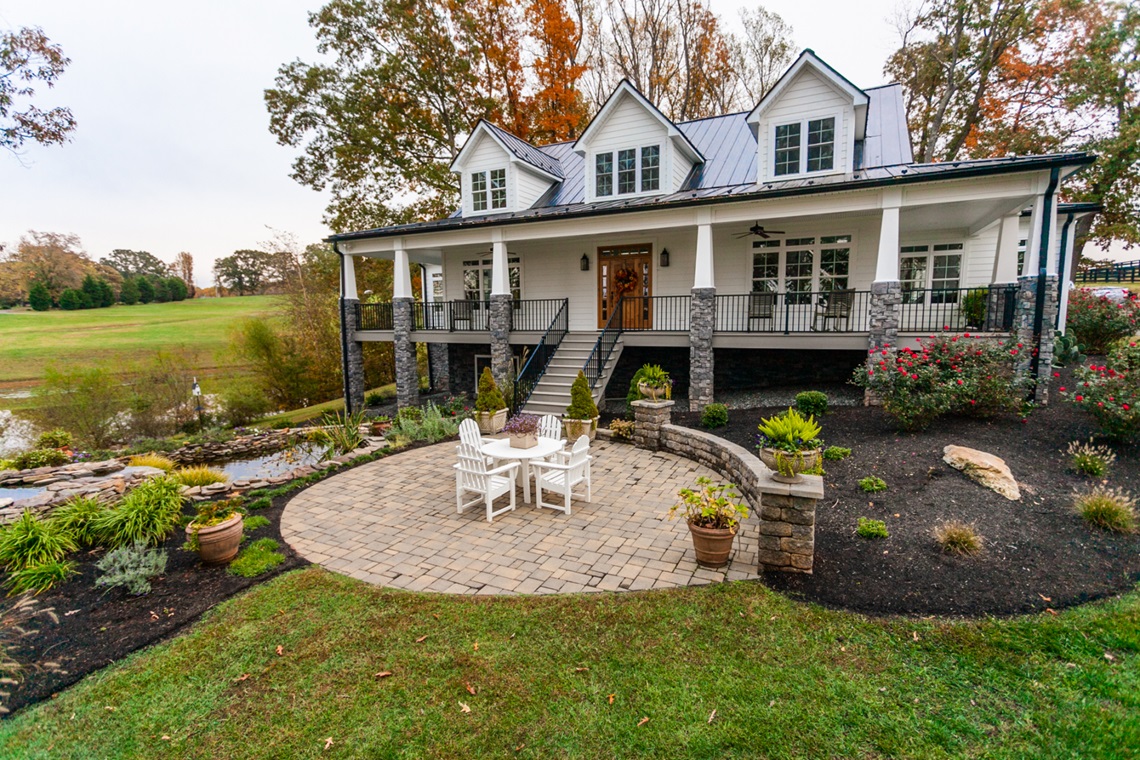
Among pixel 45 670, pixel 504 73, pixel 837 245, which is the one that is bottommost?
pixel 45 670

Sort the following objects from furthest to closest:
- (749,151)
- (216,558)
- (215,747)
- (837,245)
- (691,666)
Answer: (749,151)
(837,245)
(216,558)
(691,666)
(215,747)

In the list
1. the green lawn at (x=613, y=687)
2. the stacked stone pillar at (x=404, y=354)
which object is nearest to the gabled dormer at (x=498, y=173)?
the stacked stone pillar at (x=404, y=354)

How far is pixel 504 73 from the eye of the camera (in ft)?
65.3

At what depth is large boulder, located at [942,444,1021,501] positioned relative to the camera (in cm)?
551

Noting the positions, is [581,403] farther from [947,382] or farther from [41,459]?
[41,459]

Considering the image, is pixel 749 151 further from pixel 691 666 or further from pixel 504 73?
pixel 691 666

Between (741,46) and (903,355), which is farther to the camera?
(741,46)

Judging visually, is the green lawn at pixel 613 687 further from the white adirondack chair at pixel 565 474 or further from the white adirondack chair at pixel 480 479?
the white adirondack chair at pixel 565 474

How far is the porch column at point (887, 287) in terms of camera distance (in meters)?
9.37

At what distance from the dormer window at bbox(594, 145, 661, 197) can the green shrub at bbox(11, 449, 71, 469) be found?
43.8 ft

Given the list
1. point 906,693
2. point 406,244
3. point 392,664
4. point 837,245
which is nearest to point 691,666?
point 906,693

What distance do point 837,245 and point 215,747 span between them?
13940 millimetres

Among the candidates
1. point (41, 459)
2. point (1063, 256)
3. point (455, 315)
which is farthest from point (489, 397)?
point (1063, 256)

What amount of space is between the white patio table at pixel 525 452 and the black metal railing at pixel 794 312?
20.1 feet
